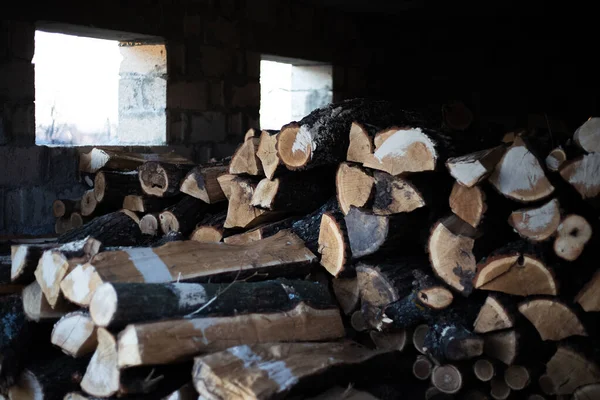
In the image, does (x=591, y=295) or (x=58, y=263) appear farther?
(x=58, y=263)

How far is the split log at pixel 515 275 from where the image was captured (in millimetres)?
2385

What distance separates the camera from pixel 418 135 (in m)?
2.67

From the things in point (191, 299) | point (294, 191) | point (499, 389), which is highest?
point (294, 191)

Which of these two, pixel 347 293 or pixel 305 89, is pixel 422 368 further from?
pixel 305 89

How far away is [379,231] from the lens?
2.78m

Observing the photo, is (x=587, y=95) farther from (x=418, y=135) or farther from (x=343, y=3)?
(x=418, y=135)

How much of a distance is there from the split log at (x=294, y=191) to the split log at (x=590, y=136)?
1191mm

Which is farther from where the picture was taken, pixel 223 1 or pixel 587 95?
pixel 587 95

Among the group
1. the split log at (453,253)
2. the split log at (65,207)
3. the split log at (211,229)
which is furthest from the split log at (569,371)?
the split log at (65,207)

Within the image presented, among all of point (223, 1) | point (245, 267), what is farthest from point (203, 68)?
point (245, 267)

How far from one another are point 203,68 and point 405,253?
3148 millimetres

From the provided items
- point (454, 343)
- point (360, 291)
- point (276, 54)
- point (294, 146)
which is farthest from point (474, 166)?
point (276, 54)

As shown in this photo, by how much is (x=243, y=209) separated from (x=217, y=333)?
1.12 metres

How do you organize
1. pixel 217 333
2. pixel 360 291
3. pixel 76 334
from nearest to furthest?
1. pixel 217 333
2. pixel 76 334
3. pixel 360 291
